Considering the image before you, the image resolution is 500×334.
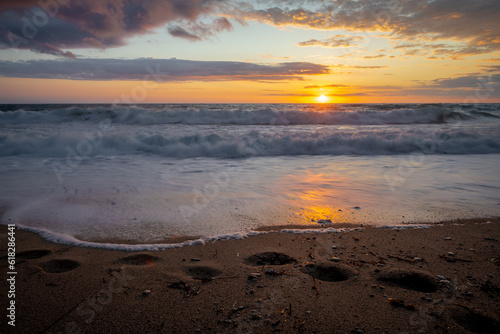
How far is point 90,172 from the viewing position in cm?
Answer: 627

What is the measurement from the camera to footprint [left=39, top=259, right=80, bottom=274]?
7.43 ft

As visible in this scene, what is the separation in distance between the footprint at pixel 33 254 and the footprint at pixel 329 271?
7.70 feet

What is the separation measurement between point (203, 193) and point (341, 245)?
256cm

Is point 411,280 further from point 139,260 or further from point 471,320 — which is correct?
point 139,260

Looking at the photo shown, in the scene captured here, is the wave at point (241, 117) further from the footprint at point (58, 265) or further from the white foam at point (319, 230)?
the footprint at point (58, 265)

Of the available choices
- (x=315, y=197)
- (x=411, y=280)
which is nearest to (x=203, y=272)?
(x=411, y=280)

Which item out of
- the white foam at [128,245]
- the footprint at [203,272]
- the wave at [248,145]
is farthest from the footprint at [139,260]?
the wave at [248,145]

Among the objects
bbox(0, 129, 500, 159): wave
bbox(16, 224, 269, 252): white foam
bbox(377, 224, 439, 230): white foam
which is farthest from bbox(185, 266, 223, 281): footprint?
bbox(0, 129, 500, 159): wave

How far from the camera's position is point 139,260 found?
2.44 meters

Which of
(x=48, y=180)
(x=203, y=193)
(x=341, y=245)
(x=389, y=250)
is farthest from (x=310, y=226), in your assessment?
(x=48, y=180)

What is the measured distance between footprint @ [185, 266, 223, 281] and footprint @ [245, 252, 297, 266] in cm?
32

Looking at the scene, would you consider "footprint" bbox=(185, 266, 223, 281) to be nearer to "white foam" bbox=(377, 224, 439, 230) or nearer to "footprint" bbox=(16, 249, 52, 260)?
"footprint" bbox=(16, 249, 52, 260)

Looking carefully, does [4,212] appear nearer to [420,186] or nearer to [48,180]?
[48,180]

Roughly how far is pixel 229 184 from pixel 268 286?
130 inches
